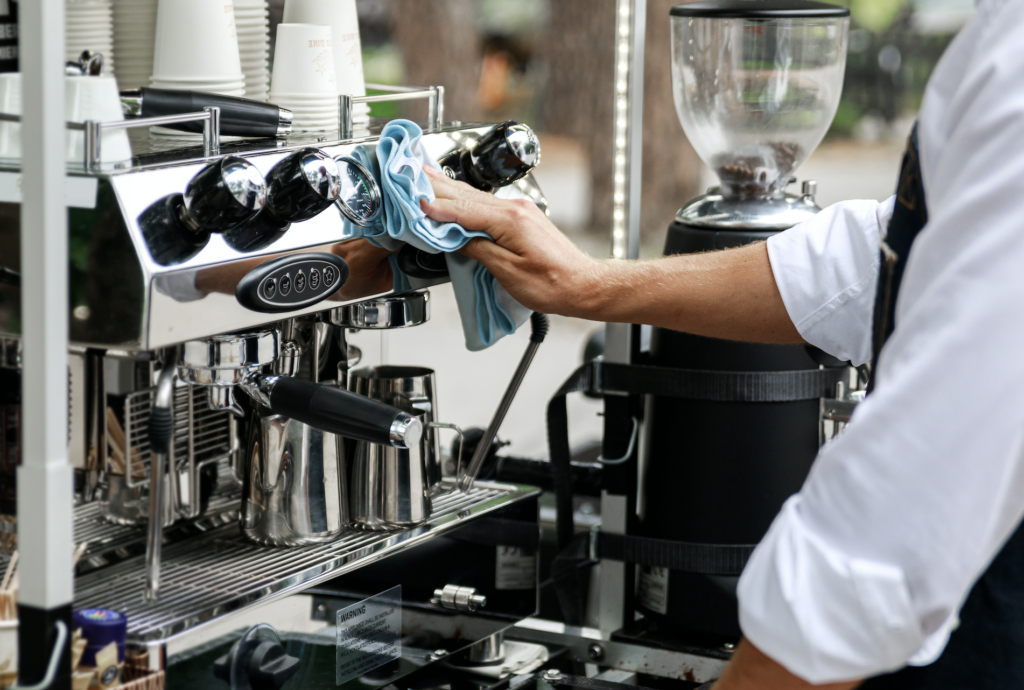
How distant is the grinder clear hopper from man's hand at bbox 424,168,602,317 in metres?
0.27

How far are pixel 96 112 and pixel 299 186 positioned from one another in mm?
130

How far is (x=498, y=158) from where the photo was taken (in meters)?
0.88

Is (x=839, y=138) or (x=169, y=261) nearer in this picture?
(x=169, y=261)

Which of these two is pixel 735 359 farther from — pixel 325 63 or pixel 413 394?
pixel 325 63

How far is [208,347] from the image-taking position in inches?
28.9

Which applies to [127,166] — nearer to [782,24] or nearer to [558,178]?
[782,24]

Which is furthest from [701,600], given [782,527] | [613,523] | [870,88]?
[870,88]

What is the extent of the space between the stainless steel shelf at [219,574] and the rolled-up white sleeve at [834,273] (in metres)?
0.34

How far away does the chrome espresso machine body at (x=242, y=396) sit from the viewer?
665 millimetres

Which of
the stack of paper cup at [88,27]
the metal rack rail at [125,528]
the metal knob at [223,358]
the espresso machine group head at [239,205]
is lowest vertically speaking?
the metal rack rail at [125,528]

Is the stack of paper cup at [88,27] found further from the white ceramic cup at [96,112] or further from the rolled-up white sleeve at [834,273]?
the rolled-up white sleeve at [834,273]

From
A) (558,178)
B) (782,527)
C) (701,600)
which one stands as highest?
(558,178)

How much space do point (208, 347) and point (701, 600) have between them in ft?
1.78

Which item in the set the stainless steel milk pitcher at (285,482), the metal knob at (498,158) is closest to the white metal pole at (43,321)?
the stainless steel milk pitcher at (285,482)
